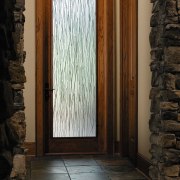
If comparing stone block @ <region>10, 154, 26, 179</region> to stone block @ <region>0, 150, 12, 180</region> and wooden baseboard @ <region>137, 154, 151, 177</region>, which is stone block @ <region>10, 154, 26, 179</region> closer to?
stone block @ <region>0, 150, 12, 180</region>

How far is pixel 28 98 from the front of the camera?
5223 millimetres

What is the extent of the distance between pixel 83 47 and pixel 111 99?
77cm

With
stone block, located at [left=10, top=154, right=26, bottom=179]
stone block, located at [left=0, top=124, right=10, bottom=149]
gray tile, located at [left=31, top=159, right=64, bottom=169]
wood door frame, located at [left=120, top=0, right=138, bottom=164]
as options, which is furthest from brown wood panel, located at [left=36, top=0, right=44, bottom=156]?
stone block, located at [left=0, top=124, right=10, bottom=149]

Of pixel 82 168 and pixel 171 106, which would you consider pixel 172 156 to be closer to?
pixel 171 106

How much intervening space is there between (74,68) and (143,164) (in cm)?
175

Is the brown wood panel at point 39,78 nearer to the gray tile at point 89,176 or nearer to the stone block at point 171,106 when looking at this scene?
the gray tile at point 89,176

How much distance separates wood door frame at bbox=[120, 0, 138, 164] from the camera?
4.43m

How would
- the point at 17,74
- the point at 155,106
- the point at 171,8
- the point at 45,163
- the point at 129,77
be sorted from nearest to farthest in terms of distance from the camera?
the point at 17,74 → the point at 171,8 → the point at 155,106 → the point at 45,163 → the point at 129,77

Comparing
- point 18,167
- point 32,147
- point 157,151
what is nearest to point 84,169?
point 32,147

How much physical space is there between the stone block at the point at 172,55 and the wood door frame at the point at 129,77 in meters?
1.19

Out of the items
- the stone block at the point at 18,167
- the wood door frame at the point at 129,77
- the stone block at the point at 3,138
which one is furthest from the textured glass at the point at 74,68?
the stone block at the point at 3,138

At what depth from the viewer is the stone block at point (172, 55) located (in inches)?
125

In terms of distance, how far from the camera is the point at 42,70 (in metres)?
5.23

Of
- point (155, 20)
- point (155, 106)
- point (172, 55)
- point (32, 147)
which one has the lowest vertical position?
point (32, 147)
